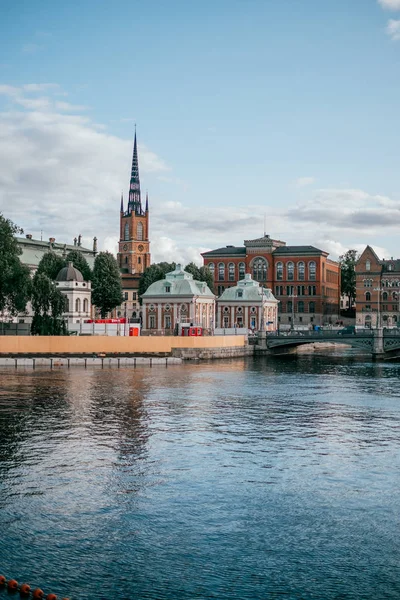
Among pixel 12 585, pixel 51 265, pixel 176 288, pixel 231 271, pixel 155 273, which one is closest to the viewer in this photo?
pixel 12 585

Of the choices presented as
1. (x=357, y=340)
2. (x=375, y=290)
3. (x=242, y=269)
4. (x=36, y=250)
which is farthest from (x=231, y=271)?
(x=357, y=340)

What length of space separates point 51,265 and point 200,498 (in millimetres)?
115538

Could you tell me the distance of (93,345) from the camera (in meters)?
96.5

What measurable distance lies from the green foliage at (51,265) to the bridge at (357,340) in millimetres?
41547

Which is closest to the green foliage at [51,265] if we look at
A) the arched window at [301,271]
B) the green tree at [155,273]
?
the green tree at [155,273]

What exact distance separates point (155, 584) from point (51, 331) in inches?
A: 3190

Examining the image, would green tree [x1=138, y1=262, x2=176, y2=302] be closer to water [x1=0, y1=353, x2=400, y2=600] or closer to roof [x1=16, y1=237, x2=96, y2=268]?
roof [x1=16, y1=237, x2=96, y2=268]

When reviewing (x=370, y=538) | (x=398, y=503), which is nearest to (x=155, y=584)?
(x=370, y=538)

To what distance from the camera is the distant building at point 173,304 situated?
14200 centimetres

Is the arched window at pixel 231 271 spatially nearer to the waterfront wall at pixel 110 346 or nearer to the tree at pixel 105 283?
the tree at pixel 105 283

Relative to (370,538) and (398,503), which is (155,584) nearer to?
(370,538)

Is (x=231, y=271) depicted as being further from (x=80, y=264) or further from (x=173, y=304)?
(x=80, y=264)

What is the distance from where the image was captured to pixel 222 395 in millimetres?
64188

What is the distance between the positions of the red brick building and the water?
130499 mm
